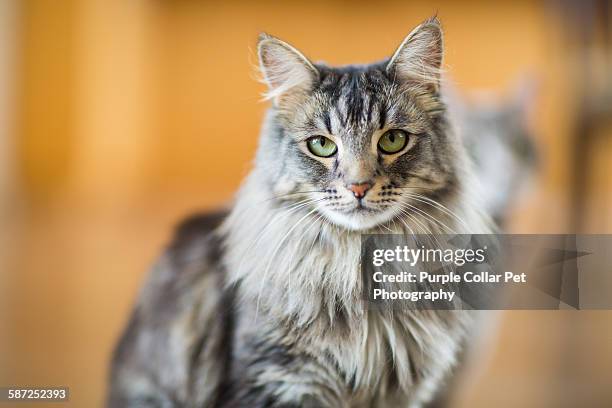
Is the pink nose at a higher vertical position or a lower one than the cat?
lower

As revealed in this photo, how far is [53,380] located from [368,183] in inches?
18.5

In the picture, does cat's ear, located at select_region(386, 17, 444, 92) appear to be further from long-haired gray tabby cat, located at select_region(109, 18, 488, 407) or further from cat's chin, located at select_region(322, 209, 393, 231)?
cat's chin, located at select_region(322, 209, 393, 231)

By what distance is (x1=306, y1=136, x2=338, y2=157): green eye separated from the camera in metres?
0.59

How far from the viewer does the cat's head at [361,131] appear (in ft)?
1.91

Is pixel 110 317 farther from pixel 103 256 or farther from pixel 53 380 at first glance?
pixel 103 256

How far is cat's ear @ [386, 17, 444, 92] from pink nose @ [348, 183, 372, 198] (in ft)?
0.38

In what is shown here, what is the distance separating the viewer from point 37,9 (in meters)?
0.85

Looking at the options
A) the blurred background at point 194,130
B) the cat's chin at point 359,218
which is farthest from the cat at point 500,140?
the cat's chin at point 359,218

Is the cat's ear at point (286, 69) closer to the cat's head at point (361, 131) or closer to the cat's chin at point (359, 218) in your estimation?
the cat's head at point (361, 131)

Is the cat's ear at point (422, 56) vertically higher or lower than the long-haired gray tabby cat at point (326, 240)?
higher

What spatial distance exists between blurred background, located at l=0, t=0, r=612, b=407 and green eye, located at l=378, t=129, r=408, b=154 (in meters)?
0.12

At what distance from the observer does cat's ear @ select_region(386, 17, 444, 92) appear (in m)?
0.58

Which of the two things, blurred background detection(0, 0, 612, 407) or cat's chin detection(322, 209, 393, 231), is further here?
blurred background detection(0, 0, 612, 407)

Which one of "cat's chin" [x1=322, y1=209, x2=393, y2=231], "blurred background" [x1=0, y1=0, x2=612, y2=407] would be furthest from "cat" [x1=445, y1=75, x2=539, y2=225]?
"cat's chin" [x1=322, y1=209, x2=393, y2=231]
